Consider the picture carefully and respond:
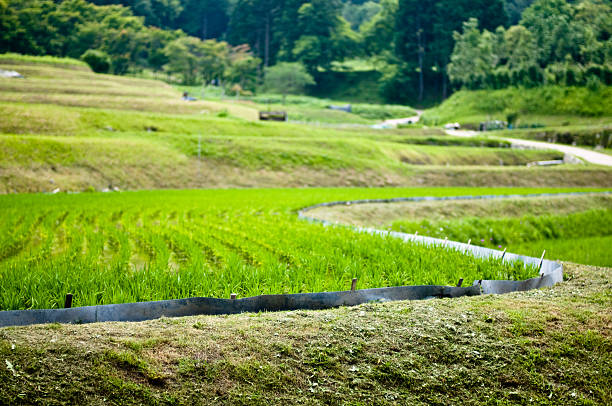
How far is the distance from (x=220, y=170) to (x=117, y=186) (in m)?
5.47

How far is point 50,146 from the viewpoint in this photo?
22797 millimetres

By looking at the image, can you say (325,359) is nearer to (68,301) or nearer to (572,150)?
(68,301)

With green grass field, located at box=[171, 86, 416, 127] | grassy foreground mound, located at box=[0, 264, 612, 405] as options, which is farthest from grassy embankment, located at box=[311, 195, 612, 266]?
green grass field, located at box=[171, 86, 416, 127]

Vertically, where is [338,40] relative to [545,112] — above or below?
above

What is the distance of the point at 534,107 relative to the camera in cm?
5091

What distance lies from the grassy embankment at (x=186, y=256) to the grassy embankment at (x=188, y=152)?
281 inches

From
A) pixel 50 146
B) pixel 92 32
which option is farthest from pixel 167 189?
pixel 92 32

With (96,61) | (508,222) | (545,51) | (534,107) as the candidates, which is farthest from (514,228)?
(96,61)

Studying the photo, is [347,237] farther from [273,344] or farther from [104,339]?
[104,339]

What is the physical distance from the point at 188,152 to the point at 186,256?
1881cm

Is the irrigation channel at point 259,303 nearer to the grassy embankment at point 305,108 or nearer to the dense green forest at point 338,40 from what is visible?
the dense green forest at point 338,40

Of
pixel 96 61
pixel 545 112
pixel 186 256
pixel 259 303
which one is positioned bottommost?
pixel 186 256

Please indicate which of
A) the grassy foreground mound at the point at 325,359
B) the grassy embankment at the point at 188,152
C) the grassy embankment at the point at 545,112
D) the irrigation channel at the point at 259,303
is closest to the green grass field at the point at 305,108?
the grassy embankment at the point at 545,112

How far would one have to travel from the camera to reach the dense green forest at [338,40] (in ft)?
174
